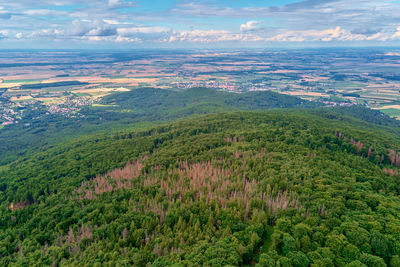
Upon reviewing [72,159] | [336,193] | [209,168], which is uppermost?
[336,193]

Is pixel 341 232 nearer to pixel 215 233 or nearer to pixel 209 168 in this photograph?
pixel 215 233

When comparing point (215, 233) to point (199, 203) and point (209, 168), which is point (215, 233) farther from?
point (209, 168)

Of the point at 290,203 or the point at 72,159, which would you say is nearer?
the point at 290,203

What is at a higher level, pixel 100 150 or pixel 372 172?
pixel 372 172

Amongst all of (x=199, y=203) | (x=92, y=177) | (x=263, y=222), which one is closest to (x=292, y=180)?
(x=263, y=222)

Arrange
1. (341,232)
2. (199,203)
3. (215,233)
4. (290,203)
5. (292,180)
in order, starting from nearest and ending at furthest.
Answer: (341,232)
(215,233)
(290,203)
(199,203)
(292,180)

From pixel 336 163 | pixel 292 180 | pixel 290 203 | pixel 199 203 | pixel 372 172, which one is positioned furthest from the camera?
pixel 336 163
